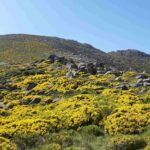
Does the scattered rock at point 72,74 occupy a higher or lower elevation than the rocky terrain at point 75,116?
higher

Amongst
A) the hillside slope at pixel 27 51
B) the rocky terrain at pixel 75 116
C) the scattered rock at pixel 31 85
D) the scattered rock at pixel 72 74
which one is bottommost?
the rocky terrain at pixel 75 116

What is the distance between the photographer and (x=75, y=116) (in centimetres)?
2319

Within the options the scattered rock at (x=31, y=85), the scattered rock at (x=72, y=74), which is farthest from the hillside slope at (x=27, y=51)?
the scattered rock at (x=31, y=85)

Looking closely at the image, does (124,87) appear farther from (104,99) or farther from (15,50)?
(15,50)

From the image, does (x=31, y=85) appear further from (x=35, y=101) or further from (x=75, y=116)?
(x=75, y=116)

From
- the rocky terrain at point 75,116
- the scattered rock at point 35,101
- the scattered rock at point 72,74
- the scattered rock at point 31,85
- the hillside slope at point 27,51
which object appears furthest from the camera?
the hillside slope at point 27,51

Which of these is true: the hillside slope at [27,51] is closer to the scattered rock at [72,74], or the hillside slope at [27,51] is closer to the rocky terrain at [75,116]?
the scattered rock at [72,74]

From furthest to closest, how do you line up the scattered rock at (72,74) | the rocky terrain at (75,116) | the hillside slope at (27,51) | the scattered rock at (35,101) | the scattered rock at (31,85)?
the hillside slope at (27,51) → the scattered rock at (72,74) → the scattered rock at (31,85) → the scattered rock at (35,101) → the rocky terrain at (75,116)

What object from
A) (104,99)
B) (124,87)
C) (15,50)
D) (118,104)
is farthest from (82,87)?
(15,50)

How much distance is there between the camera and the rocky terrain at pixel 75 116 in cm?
1902

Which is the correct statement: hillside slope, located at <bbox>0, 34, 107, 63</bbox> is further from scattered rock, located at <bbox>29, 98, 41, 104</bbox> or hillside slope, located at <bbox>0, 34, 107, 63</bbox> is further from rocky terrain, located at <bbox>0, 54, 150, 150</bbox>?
scattered rock, located at <bbox>29, 98, 41, 104</bbox>

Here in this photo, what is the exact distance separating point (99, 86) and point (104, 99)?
5.64 meters

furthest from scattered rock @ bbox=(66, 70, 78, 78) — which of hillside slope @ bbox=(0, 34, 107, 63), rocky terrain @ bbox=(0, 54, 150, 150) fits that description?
hillside slope @ bbox=(0, 34, 107, 63)

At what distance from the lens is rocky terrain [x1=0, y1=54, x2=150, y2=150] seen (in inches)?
749
